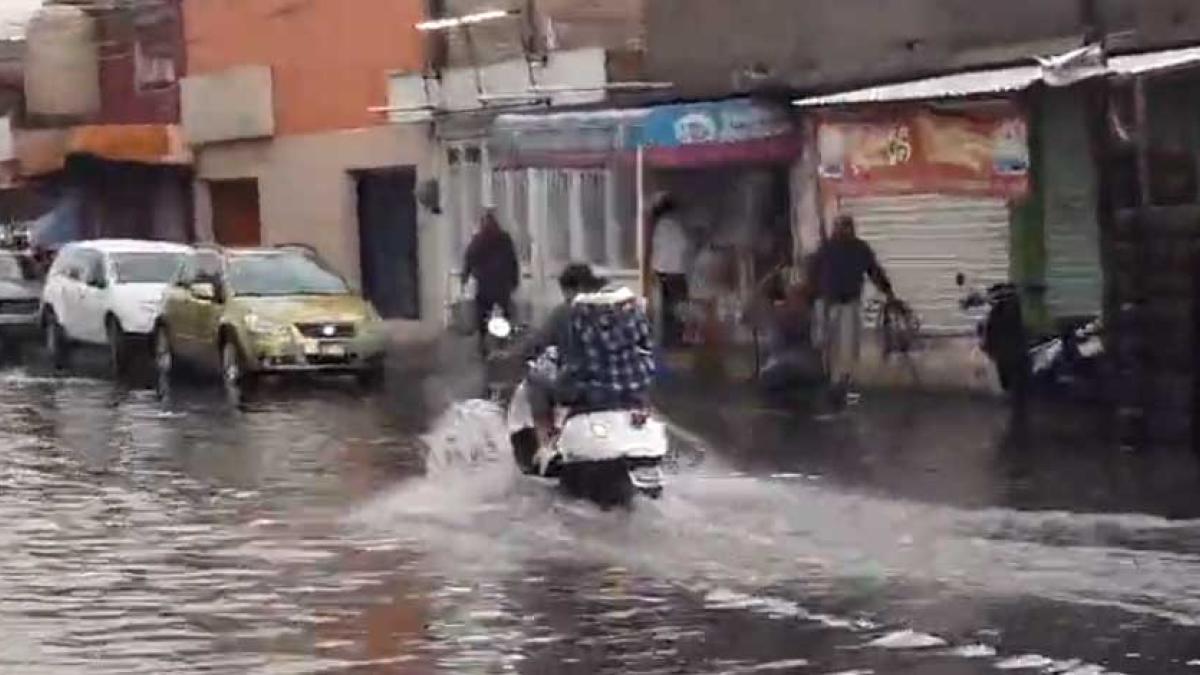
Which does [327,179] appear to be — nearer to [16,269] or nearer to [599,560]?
[16,269]

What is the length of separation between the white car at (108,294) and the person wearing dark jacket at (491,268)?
3846 millimetres

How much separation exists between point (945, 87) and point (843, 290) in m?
2.77

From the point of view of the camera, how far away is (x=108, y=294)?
32938 millimetres

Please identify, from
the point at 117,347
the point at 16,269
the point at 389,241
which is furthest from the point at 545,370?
the point at 389,241

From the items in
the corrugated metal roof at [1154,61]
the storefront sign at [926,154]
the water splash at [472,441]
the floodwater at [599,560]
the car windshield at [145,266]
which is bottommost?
the floodwater at [599,560]

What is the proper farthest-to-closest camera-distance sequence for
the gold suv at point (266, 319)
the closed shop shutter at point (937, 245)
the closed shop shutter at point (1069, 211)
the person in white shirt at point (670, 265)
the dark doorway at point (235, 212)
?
the dark doorway at point (235, 212) → the person in white shirt at point (670, 265) → the gold suv at point (266, 319) → the closed shop shutter at point (937, 245) → the closed shop shutter at point (1069, 211)

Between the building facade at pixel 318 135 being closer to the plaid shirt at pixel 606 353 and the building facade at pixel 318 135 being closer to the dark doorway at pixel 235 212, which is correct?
the dark doorway at pixel 235 212

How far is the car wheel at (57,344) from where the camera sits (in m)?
34.6

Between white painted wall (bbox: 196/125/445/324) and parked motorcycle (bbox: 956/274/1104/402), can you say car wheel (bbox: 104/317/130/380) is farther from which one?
parked motorcycle (bbox: 956/274/1104/402)

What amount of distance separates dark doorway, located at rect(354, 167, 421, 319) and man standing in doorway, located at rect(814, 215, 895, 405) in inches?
524

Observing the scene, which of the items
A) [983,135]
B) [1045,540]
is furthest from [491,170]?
[1045,540]

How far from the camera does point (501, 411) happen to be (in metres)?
17.2

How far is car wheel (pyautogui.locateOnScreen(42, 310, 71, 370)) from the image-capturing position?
34.6 metres

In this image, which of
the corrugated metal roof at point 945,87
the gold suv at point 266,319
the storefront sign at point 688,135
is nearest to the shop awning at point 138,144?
the gold suv at point 266,319
